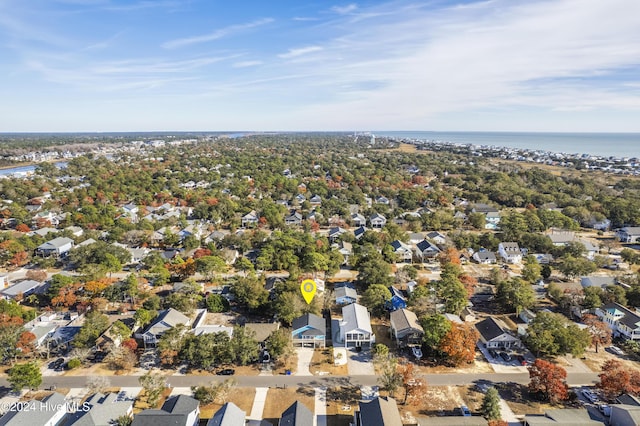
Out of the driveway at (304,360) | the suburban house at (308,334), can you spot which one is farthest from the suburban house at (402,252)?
the driveway at (304,360)

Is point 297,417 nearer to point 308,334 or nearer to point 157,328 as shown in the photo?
point 308,334

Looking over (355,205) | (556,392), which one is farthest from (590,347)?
(355,205)

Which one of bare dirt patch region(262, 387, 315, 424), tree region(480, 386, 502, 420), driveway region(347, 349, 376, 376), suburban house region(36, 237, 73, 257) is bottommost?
bare dirt patch region(262, 387, 315, 424)

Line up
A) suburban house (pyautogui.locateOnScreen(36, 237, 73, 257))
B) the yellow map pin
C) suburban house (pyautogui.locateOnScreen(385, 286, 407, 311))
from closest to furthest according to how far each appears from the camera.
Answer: the yellow map pin → suburban house (pyautogui.locateOnScreen(385, 286, 407, 311)) → suburban house (pyautogui.locateOnScreen(36, 237, 73, 257))

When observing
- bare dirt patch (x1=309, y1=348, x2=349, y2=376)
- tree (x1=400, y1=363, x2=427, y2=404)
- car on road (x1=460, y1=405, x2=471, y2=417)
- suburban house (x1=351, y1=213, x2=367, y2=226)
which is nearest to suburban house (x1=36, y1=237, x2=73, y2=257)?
bare dirt patch (x1=309, y1=348, x2=349, y2=376)

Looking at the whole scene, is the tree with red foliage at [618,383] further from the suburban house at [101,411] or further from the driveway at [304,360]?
the suburban house at [101,411]

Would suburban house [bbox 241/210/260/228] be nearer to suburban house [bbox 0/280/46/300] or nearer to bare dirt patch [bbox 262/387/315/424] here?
suburban house [bbox 0/280/46/300]
